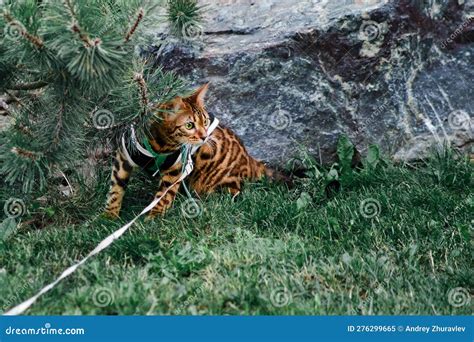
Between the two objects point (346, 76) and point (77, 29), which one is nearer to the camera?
point (77, 29)

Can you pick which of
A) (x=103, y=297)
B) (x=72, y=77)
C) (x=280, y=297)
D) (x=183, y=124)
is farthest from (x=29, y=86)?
(x=280, y=297)

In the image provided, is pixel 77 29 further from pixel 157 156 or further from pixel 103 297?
pixel 157 156

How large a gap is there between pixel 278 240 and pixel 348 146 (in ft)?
4.86

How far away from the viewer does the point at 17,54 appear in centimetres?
435

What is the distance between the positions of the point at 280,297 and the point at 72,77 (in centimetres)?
180

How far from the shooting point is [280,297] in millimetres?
4148

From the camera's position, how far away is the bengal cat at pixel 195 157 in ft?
18.0

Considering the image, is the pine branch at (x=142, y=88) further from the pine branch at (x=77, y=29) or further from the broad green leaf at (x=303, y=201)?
the broad green leaf at (x=303, y=201)

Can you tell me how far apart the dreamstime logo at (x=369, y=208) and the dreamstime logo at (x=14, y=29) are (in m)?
2.49

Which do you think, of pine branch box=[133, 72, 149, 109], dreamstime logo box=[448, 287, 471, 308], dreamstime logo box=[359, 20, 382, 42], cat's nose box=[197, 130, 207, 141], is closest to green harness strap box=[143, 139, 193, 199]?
cat's nose box=[197, 130, 207, 141]

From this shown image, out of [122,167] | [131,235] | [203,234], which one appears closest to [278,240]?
[203,234]

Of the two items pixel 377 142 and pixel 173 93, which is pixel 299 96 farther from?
pixel 173 93

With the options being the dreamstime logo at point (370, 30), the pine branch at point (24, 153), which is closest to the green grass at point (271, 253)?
the pine branch at point (24, 153)

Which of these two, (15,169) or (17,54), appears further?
(15,169)
